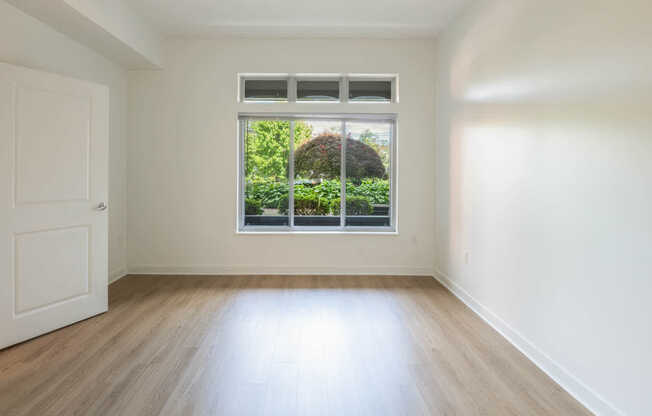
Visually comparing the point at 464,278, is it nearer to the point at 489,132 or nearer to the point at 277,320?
the point at 489,132

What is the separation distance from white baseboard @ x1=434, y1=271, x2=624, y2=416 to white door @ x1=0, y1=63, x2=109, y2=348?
3.49 m

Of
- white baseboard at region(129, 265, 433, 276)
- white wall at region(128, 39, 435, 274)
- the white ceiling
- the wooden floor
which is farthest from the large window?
the wooden floor

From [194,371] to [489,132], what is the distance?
3027mm

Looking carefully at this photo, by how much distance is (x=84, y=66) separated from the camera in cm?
408

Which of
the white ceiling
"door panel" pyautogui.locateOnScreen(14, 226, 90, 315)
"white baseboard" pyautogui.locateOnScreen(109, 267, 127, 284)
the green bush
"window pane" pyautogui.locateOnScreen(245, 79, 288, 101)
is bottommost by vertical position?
"white baseboard" pyautogui.locateOnScreen(109, 267, 127, 284)

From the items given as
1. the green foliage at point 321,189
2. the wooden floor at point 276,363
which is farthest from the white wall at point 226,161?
the wooden floor at point 276,363

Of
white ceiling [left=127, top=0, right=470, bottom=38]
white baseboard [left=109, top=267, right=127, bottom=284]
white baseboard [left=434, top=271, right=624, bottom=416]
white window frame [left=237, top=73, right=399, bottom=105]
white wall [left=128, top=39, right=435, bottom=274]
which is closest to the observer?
white baseboard [left=434, top=271, right=624, bottom=416]

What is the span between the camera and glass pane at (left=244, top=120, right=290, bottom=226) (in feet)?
17.0

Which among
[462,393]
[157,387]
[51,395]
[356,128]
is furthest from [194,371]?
[356,128]

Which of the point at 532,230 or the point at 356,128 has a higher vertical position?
the point at 356,128

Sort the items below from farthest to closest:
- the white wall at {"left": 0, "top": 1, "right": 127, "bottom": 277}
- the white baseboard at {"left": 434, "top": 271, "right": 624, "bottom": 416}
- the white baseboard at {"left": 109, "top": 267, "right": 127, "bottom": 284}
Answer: the white baseboard at {"left": 109, "top": 267, "right": 127, "bottom": 284}, the white wall at {"left": 0, "top": 1, "right": 127, "bottom": 277}, the white baseboard at {"left": 434, "top": 271, "right": 624, "bottom": 416}

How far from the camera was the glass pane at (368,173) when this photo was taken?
206 inches

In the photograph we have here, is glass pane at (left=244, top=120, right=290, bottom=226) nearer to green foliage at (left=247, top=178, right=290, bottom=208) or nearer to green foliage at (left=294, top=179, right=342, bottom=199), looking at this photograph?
green foliage at (left=247, top=178, right=290, bottom=208)

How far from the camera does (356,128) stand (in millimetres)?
5223
